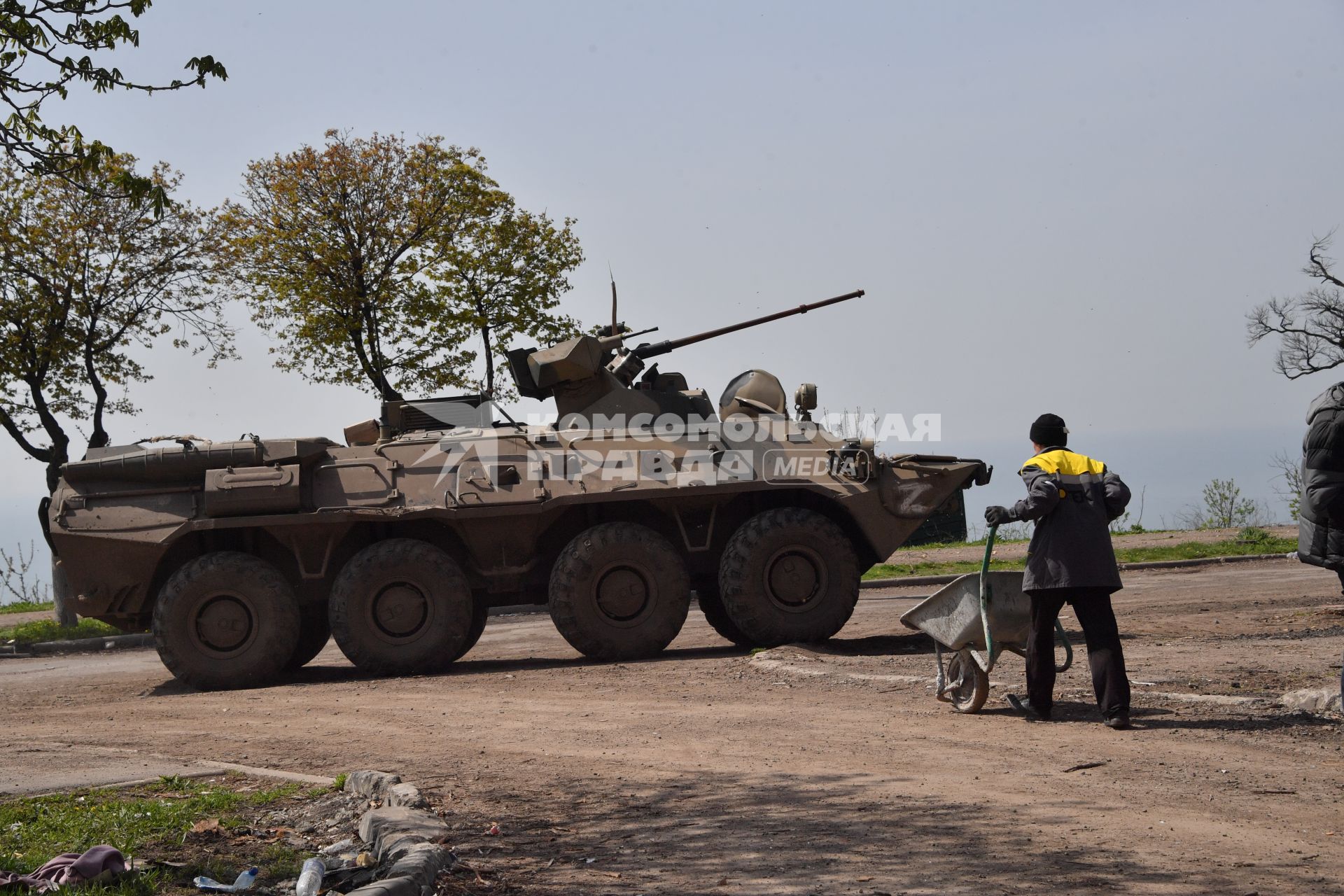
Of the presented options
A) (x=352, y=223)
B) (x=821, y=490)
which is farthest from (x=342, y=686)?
(x=352, y=223)

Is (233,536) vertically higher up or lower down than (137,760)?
higher up

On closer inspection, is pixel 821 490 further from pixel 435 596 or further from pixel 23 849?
pixel 23 849

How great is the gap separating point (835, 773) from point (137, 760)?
4.04m

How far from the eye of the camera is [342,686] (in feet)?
38.8

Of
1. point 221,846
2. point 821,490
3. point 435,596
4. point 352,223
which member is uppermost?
point 352,223

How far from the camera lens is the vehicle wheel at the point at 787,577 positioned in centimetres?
1233

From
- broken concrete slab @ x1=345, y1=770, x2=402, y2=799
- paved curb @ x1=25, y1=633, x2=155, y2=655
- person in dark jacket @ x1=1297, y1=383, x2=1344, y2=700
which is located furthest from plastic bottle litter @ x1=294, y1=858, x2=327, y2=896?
paved curb @ x1=25, y1=633, x2=155, y2=655

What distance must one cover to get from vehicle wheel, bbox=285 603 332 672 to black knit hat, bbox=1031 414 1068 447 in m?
7.49

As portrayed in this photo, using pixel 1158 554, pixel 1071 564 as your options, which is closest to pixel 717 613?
pixel 1071 564

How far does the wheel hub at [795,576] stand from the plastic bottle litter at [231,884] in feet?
25.0

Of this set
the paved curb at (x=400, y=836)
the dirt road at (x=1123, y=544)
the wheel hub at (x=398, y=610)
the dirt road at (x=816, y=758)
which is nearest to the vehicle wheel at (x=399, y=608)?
the wheel hub at (x=398, y=610)

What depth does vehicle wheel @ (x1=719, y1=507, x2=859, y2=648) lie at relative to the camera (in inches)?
485

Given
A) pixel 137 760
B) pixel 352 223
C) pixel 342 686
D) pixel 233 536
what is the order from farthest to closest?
pixel 352 223
pixel 233 536
pixel 342 686
pixel 137 760

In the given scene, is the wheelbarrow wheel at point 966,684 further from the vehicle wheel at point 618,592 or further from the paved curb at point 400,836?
the vehicle wheel at point 618,592
